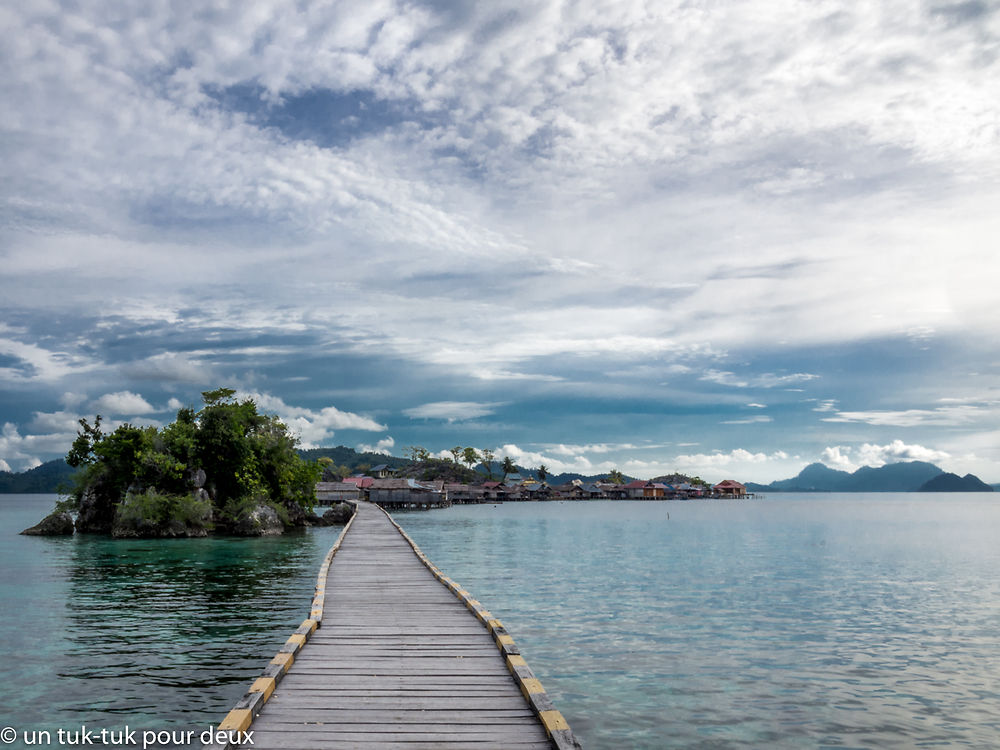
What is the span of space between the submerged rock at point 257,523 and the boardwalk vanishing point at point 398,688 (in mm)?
41121

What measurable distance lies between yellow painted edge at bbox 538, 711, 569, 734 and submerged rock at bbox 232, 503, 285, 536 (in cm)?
4969

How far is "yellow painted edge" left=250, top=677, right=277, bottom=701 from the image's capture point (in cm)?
835

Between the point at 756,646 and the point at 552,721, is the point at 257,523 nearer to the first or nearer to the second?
the point at 756,646

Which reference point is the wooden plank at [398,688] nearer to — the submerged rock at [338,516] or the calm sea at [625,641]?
the calm sea at [625,641]

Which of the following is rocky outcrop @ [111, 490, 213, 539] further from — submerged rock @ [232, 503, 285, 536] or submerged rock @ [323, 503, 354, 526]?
submerged rock @ [323, 503, 354, 526]

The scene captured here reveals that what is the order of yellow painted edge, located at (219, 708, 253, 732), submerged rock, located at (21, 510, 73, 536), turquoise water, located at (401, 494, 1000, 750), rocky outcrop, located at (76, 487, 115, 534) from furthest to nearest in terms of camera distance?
rocky outcrop, located at (76, 487, 115, 534) < submerged rock, located at (21, 510, 73, 536) < turquoise water, located at (401, 494, 1000, 750) < yellow painted edge, located at (219, 708, 253, 732)

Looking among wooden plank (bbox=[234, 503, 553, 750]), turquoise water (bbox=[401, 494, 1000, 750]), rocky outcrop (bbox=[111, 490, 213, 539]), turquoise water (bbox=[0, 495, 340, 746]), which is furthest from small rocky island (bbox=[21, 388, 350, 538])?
wooden plank (bbox=[234, 503, 553, 750])

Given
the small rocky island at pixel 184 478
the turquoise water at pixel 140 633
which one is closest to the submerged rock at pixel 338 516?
the small rocky island at pixel 184 478

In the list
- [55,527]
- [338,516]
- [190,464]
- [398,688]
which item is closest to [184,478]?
[190,464]

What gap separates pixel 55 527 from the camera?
179ft

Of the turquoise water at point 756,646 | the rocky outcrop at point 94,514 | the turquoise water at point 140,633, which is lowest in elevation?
the turquoise water at point 756,646

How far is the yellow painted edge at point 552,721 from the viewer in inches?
293

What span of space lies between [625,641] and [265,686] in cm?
1257

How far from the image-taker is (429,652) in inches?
440
